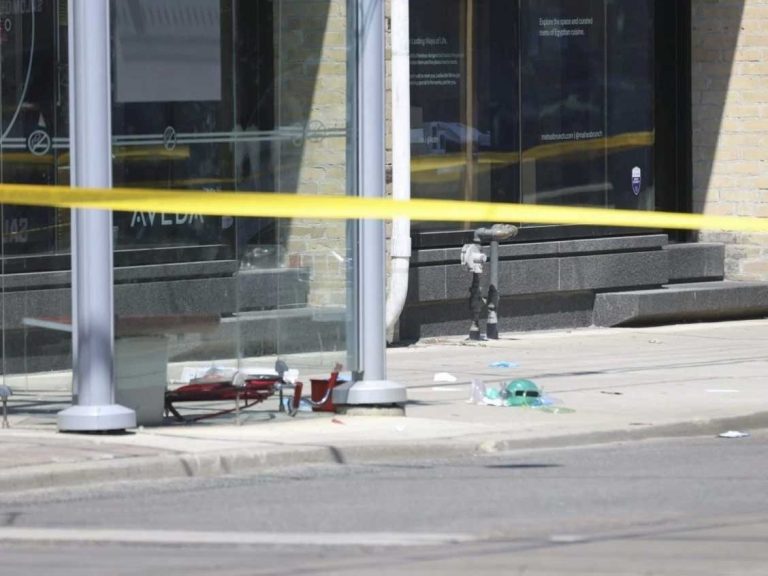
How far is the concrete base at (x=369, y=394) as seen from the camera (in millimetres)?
12422

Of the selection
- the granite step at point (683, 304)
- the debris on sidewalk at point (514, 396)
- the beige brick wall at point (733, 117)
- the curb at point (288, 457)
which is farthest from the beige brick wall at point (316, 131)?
the beige brick wall at point (733, 117)

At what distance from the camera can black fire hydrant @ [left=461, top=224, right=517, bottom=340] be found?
1761 centimetres

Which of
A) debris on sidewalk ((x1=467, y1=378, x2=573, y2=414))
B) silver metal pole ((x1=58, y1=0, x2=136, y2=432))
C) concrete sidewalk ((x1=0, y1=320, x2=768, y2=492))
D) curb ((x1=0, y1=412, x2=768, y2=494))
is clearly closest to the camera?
curb ((x1=0, y1=412, x2=768, y2=494))

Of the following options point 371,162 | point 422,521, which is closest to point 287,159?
point 371,162

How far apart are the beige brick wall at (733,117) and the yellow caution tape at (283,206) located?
8501 millimetres

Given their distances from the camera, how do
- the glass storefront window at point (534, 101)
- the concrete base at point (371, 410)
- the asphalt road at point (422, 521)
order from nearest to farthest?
the asphalt road at point (422, 521) < the concrete base at point (371, 410) < the glass storefront window at point (534, 101)

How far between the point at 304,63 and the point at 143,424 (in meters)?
3.09

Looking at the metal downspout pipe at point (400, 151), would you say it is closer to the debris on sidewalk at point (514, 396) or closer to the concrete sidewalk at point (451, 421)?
the concrete sidewalk at point (451, 421)

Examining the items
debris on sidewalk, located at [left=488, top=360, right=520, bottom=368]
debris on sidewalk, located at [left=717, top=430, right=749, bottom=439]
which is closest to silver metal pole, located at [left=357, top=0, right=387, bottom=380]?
debris on sidewalk, located at [left=717, top=430, right=749, bottom=439]

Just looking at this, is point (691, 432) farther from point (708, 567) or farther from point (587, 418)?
point (708, 567)

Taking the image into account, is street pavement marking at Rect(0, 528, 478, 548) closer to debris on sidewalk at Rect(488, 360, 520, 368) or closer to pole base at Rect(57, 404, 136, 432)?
pole base at Rect(57, 404, 136, 432)

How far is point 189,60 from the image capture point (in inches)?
525

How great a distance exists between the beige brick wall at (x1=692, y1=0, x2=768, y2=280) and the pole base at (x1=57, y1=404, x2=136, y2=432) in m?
11.1

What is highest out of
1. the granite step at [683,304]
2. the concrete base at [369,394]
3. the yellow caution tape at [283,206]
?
the yellow caution tape at [283,206]
